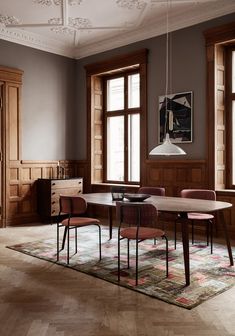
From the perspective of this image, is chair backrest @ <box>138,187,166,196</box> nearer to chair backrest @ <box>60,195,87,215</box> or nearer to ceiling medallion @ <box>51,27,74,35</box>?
chair backrest @ <box>60,195,87,215</box>

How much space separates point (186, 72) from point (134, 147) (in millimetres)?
1784

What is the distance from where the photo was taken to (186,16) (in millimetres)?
5477

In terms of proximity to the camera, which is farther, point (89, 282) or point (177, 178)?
point (177, 178)

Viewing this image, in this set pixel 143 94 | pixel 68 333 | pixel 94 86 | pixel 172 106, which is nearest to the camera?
pixel 68 333

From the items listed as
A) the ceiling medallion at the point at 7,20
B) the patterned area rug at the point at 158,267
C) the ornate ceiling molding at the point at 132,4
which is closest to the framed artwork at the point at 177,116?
the ornate ceiling molding at the point at 132,4

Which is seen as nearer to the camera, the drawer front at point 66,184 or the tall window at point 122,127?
the drawer front at point 66,184

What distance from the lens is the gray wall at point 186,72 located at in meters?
5.43

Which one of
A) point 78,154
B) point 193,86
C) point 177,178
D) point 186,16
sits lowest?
point 177,178

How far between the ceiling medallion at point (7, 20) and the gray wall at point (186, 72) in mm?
2037

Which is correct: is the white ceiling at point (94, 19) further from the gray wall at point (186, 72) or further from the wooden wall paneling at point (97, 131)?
the wooden wall paneling at point (97, 131)

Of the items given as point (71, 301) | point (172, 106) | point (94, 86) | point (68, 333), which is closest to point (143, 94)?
point (172, 106)

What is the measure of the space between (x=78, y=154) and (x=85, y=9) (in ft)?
9.75

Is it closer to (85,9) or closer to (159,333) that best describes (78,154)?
(85,9)

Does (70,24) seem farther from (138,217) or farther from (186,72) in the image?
(138,217)
